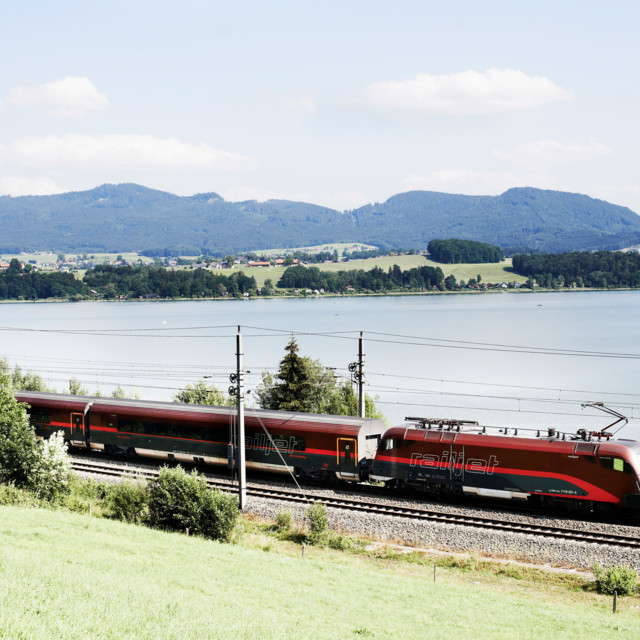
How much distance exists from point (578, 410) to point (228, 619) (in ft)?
210

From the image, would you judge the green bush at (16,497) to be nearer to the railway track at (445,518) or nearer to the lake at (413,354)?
the railway track at (445,518)

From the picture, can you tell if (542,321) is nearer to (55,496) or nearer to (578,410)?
(578,410)

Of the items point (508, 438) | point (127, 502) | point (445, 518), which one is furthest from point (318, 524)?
point (508, 438)

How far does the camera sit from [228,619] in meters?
13.4

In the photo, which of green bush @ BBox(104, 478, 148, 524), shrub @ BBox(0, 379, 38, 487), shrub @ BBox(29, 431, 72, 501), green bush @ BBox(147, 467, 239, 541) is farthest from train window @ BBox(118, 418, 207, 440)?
green bush @ BBox(147, 467, 239, 541)

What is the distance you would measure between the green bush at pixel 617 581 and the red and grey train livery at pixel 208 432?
10.7 metres

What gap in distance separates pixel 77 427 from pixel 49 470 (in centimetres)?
1051

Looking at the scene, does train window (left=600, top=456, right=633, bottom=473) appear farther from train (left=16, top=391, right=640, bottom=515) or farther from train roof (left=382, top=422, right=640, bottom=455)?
train roof (left=382, top=422, right=640, bottom=455)

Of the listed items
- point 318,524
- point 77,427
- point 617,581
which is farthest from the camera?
point 77,427

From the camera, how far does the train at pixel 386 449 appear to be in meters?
25.4

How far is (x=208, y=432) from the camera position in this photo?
33281mm

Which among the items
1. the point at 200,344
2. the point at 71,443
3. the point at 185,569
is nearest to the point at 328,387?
the point at 71,443

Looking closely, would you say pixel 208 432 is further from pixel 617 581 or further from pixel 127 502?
pixel 617 581

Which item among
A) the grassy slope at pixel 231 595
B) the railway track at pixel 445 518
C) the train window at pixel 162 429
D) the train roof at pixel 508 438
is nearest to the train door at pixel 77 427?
the train window at pixel 162 429
